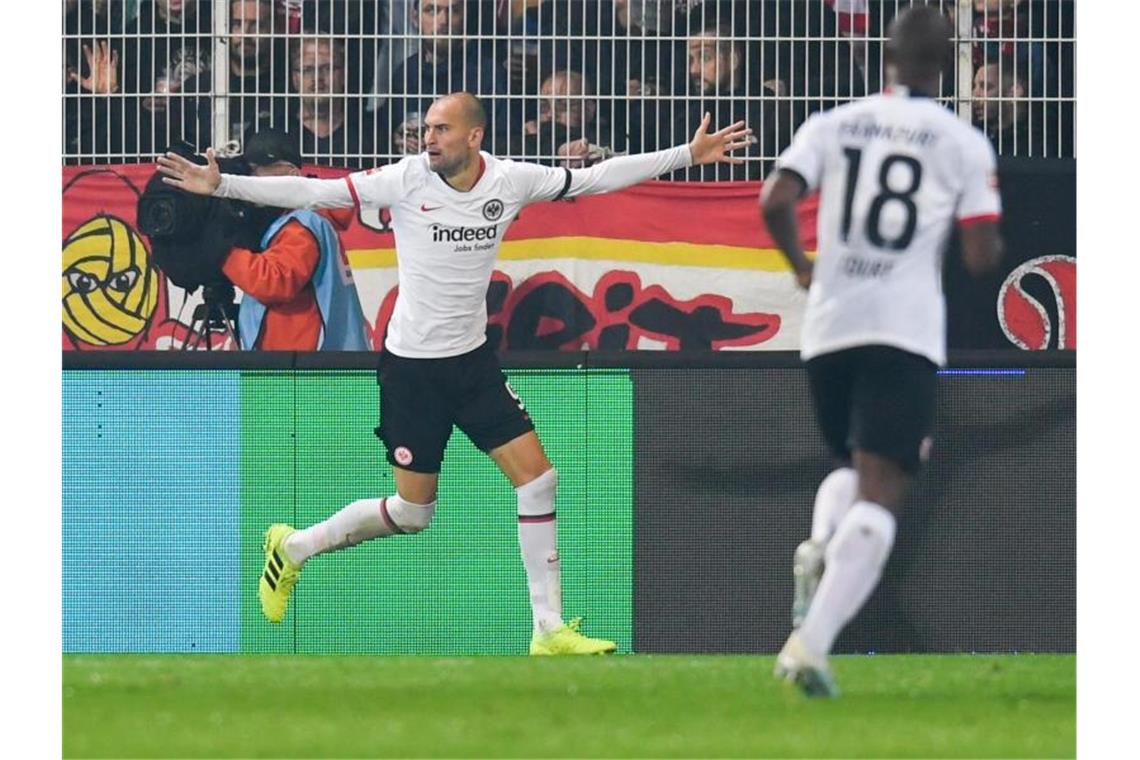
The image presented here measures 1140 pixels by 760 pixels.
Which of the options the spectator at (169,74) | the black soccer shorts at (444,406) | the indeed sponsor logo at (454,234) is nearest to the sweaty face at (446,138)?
the indeed sponsor logo at (454,234)

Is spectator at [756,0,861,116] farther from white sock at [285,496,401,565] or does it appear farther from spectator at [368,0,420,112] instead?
white sock at [285,496,401,565]

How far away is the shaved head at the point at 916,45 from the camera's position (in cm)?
800

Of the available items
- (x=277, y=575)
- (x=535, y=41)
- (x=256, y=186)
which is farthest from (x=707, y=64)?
(x=277, y=575)

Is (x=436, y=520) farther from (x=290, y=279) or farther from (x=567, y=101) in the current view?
(x=567, y=101)

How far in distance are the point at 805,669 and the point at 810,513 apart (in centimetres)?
351

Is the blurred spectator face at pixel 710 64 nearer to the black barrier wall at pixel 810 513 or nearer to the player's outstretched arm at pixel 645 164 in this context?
the black barrier wall at pixel 810 513

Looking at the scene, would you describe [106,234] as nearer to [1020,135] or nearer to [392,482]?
[392,482]

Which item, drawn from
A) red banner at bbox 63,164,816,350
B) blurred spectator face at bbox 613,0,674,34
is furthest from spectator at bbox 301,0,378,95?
blurred spectator face at bbox 613,0,674,34

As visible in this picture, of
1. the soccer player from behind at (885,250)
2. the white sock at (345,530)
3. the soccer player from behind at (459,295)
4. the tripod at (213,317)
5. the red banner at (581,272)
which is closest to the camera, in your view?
the soccer player from behind at (885,250)

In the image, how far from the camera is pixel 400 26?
13062 mm

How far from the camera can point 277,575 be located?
1116 cm

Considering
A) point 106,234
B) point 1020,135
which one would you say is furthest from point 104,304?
point 1020,135

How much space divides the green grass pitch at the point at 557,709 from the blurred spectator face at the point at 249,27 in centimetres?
404

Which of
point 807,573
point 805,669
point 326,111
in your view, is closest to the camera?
point 805,669
